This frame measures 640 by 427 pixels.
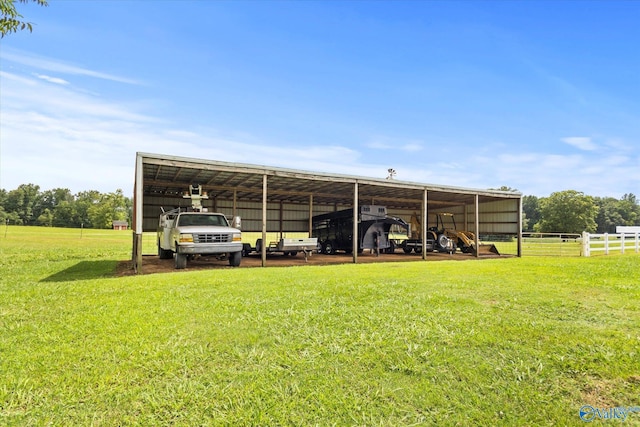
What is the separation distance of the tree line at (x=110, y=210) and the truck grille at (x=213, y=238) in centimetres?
6510

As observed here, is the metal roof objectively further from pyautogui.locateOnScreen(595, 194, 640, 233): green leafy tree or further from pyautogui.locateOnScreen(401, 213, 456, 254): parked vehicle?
pyautogui.locateOnScreen(595, 194, 640, 233): green leafy tree

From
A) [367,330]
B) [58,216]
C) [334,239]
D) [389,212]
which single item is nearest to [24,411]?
[367,330]

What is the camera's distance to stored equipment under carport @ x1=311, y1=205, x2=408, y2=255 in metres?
18.7

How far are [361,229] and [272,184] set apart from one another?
201 inches

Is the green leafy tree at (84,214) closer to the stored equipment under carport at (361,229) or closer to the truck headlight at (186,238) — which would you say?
the stored equipment under carport at (361,229)

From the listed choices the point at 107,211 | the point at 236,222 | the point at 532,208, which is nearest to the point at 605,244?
the point at 236,222

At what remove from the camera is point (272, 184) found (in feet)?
60.8

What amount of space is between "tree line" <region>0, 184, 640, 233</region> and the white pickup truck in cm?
6482

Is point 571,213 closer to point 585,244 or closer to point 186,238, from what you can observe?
point 585,244

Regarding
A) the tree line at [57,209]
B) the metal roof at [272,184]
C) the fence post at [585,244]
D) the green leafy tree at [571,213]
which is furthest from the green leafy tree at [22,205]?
the green leafy tree at [571,213]

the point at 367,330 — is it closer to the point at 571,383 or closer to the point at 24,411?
the point at 571,383

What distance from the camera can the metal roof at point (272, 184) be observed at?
1322cm

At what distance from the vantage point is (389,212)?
91.5 ft

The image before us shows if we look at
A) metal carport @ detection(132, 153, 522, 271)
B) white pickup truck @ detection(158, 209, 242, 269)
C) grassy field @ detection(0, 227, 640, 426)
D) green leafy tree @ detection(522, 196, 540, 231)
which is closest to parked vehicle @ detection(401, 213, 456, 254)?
metal carport @ detection(132, 153, 522, 271)
